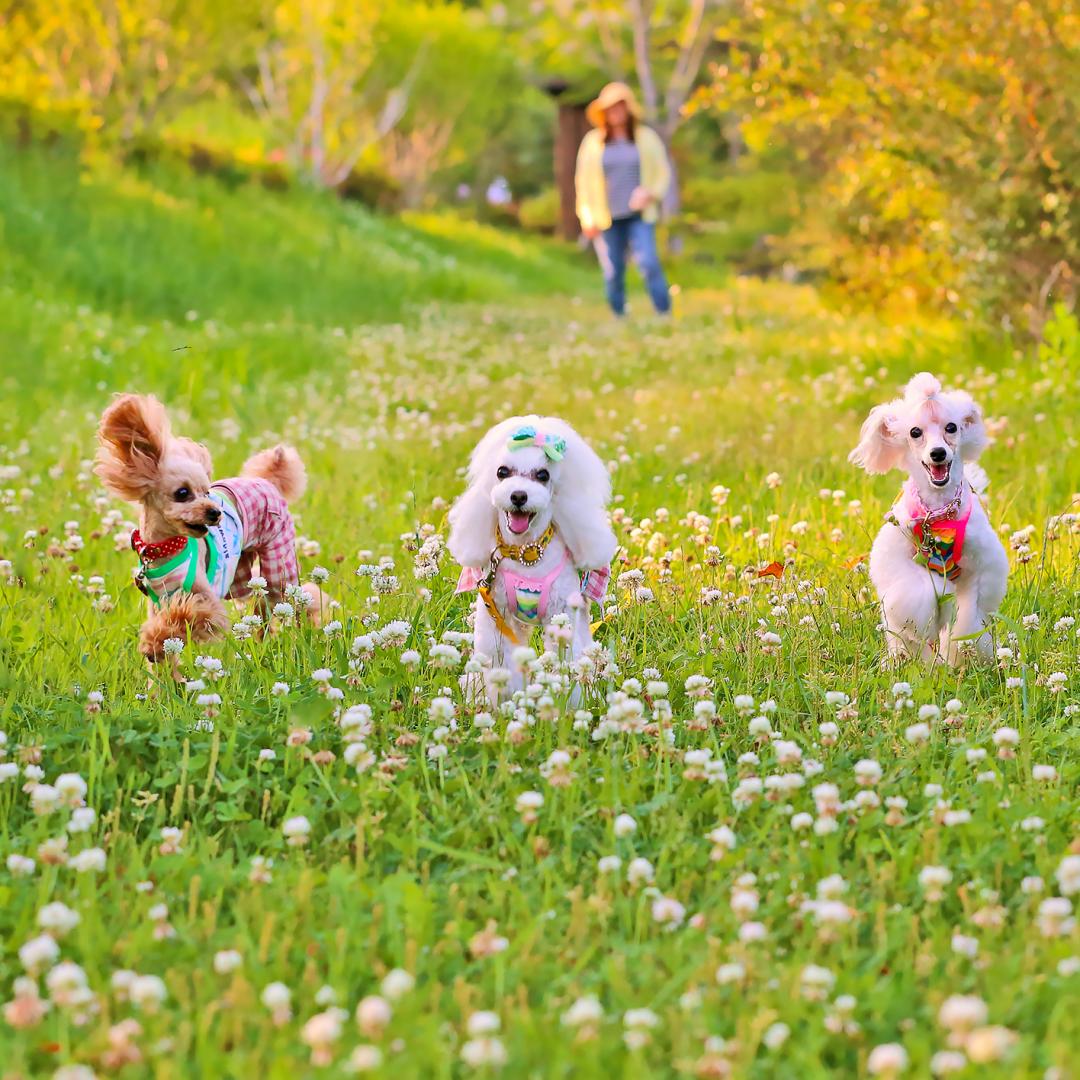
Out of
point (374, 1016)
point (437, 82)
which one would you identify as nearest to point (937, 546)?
point (374, 1016)

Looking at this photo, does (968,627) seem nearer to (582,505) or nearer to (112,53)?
(582,505)

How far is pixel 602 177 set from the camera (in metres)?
18.0

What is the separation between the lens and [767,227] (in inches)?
1296

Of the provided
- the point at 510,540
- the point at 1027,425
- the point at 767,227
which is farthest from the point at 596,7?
the point at 510,540

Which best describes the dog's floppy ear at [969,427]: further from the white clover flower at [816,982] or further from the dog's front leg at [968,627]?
the white clover flower at [816,982]

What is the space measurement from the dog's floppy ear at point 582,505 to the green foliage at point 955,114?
667 centimetres

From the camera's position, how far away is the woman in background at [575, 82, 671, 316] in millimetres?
17719

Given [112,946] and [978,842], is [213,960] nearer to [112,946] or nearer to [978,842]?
[112,946]

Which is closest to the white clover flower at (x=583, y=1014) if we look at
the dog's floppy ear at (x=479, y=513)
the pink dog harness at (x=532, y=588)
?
the pink dog harness at (x=532, y=588)

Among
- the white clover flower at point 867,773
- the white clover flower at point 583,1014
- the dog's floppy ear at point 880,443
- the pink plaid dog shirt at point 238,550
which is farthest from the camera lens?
the pink plaid dog shirt at point 238,550

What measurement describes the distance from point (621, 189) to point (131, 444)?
513 inches

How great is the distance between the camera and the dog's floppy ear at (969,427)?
5.53 metres

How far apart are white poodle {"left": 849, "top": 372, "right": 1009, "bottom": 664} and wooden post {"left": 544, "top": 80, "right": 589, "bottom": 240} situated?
1423 inches

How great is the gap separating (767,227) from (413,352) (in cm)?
1998
